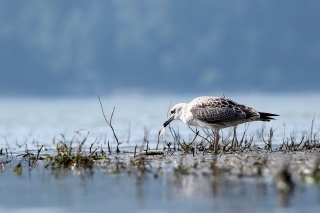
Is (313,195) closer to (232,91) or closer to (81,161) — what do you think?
(81,161)

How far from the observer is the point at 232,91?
190500 millimetres

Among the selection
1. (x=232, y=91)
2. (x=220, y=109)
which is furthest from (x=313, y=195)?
(x=232, y=91)

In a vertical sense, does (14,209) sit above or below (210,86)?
below

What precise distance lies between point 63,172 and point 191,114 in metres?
3.64

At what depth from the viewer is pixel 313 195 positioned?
1098cm

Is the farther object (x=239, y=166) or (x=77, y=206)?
(x=239, y=166)

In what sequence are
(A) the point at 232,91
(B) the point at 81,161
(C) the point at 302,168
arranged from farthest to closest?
1. (A) the point at 232,91
2. (B) the point at 81,161
3. (C) the point at 302,168

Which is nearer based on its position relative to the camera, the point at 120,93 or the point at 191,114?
the point at 191,114

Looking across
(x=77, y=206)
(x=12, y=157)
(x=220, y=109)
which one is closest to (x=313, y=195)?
(x=77, y=206)

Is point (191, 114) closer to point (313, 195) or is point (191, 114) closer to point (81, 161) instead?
point (81, 161)

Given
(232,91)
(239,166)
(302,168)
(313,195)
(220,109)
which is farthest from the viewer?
(232,91)

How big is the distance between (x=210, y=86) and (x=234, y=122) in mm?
181653

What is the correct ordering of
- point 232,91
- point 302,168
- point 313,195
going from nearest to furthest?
point 313,195, point 302,168, point 232,91

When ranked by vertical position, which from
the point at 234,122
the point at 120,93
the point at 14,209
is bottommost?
the point at 14,209
